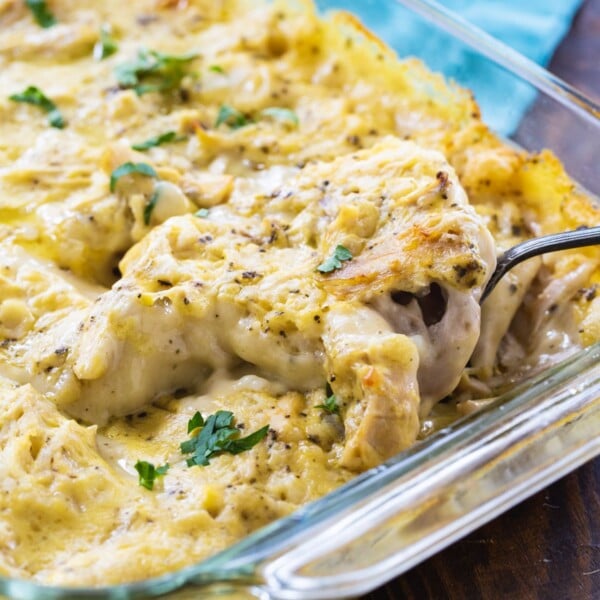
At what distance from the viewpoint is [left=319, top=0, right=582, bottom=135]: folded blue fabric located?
356 cm

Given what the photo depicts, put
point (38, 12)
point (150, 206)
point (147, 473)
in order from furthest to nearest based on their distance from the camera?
point (38, 12) < point (150, 206) < point (147, 473)

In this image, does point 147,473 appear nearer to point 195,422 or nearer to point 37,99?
point 195,422

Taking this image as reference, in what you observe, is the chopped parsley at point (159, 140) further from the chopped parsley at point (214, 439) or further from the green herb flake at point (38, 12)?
the chopped parsley at point (214, 439)

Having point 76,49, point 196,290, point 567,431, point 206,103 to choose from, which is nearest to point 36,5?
point 76,49

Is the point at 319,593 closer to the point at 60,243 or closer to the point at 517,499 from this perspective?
the point at 517,499

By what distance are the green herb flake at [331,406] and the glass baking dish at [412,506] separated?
1.10ft

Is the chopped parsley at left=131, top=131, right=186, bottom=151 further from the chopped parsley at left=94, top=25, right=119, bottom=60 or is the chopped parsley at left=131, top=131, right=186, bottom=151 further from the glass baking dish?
the glass baking dish

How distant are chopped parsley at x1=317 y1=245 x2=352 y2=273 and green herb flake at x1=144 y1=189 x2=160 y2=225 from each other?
75 cm

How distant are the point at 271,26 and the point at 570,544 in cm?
249

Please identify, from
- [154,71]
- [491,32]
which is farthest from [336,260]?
[491,32]

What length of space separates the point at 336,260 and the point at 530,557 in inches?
38.6

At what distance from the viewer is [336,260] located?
8.37ft

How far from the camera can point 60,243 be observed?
2975mm

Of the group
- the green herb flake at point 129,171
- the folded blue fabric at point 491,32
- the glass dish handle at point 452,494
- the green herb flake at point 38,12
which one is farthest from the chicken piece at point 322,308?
the green herb flake at point 38,12
